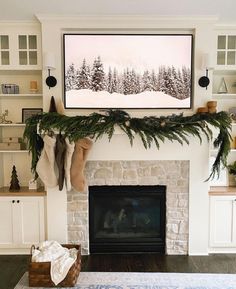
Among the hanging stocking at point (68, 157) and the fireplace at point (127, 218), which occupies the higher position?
the hanging stocking at point (68, 157)

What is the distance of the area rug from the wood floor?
0.10m

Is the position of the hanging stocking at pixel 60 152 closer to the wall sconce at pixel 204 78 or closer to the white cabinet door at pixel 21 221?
the white cabinet door at pixel 21 221

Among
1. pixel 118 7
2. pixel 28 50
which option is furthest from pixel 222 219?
pixel 28 50

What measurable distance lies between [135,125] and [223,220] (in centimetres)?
154

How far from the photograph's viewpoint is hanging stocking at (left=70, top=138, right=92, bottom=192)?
10.0ft

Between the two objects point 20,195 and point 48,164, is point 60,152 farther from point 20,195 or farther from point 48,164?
point 20,195

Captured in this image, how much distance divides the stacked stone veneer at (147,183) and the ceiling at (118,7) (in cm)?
164

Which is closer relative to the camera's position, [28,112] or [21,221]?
[21,221]

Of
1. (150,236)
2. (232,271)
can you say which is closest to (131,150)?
(150,236)

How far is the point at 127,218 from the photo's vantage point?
3414mm

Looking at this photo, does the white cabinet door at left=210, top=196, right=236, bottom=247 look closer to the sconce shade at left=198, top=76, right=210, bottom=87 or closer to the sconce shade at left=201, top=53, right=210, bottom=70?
the sconce shade at left=198, top=76, right=210, bottom=87

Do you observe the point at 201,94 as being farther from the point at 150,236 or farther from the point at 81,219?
the point at 81,219

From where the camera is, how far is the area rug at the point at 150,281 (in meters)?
2.62

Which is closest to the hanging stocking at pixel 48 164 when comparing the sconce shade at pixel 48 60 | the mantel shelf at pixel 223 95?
the sconce shade at pixel 48 60
